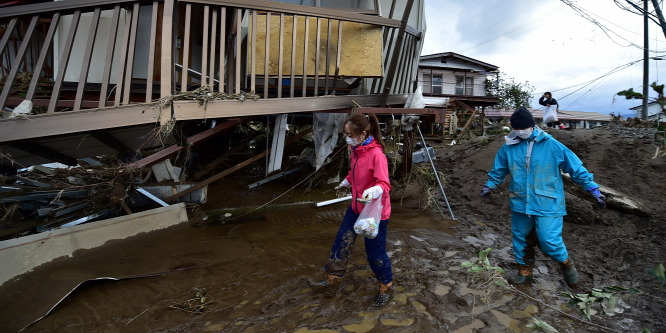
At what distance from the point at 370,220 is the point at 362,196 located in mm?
242

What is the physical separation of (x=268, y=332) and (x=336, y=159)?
4620 millimetres

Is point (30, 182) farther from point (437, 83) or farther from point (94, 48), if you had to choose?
point (437, 83)

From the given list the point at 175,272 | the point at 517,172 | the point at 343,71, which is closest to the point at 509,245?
the point at 517,172

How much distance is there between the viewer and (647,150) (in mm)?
7836

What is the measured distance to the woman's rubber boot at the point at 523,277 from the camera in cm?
370

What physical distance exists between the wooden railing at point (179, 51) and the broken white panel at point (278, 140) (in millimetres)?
440

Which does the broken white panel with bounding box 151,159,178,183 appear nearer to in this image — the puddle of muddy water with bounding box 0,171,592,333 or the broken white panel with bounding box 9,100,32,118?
the puddle of muddy water with bounding box 0,171,592,333

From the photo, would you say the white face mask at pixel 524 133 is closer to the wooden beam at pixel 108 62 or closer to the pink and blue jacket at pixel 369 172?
the pink and blue jacket at pixel 369 172

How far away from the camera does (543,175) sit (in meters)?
3.42

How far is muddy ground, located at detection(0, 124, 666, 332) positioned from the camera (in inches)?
119

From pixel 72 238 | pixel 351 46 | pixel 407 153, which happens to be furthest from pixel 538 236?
pixel 72 238

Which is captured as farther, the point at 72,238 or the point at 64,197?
the point at 64,197

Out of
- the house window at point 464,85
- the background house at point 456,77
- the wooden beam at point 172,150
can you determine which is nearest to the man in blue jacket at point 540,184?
the wooden beam at point 172,150

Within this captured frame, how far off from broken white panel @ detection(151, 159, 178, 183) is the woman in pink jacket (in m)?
3.60
